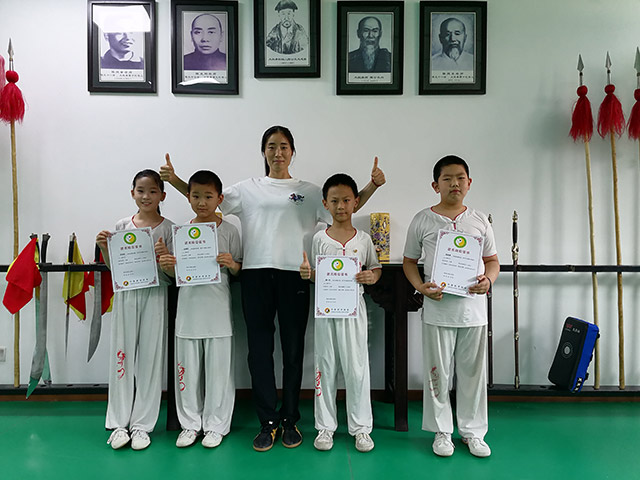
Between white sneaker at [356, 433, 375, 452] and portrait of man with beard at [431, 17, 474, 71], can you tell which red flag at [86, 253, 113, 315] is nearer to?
white sneaker at [356, 433, 375, 452]

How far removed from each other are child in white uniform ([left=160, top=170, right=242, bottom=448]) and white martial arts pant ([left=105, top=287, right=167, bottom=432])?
5.1 inches

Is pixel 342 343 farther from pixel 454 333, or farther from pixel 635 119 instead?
pixel 635 119

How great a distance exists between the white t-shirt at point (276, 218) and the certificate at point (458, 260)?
0.64 m

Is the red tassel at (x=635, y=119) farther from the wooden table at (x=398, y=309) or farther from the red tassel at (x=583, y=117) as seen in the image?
the wooden table at (x=398, y=309)

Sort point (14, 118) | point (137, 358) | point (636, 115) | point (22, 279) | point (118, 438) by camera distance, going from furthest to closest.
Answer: point (636, 115) → point (14, 118) → point (22, 279) → point (137, 358) → point (118, 438)

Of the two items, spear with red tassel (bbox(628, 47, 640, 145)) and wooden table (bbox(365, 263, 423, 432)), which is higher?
spear with red tassel (bbox(628, 47, 640, 145))

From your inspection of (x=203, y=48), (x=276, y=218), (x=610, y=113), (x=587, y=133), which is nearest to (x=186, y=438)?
(x=276, y=218)

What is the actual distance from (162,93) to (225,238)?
1291mm

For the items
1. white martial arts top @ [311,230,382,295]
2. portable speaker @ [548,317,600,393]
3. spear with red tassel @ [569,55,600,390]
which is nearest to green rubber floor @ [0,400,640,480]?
portable speaker @ [548,317,600,393]

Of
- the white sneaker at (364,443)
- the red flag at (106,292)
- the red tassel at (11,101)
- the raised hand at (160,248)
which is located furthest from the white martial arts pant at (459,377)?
the red tassel at (11,101)

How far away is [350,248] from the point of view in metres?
2.21

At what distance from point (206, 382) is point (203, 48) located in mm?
2174

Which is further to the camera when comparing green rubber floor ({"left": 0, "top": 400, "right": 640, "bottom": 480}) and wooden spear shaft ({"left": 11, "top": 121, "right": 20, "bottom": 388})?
wooden spear shaft ({"left": 11, "top": 121, "right": 20, "bottom": 388})

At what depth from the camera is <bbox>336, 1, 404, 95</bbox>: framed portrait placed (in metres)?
2.88
